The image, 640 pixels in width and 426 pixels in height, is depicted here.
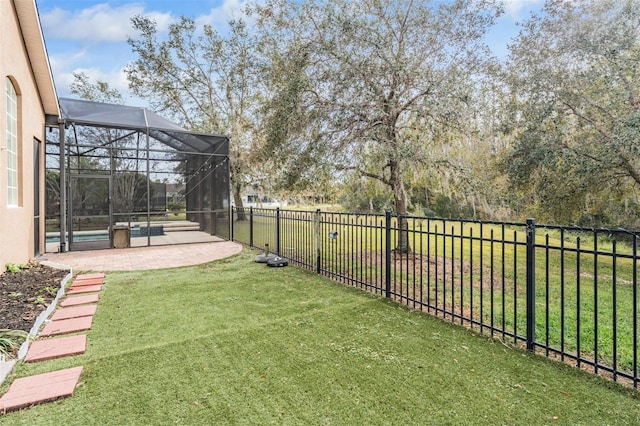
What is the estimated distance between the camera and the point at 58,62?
1634 cm

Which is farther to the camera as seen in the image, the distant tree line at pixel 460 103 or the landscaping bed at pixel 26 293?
the distant tree line at pixel 460 103

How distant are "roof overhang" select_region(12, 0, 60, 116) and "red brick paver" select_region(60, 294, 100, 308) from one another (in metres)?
5.05

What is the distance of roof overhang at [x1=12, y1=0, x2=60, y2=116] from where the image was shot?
5957 mm

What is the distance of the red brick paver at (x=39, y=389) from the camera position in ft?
7.71

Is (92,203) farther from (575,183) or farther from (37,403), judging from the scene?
(575,183)

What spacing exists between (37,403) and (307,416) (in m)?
1.88

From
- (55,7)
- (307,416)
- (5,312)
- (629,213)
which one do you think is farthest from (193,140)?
(629,213)

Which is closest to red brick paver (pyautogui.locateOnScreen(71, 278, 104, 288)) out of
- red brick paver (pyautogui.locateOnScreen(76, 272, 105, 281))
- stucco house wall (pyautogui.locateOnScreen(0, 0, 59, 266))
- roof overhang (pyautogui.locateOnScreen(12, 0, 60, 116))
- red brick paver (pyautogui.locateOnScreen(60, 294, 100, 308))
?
red brick paver (pyautogui.locateOnScreen(76, 272, 105, 281))

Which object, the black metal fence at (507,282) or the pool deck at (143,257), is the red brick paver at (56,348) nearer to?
the black metal fence at (507,282)

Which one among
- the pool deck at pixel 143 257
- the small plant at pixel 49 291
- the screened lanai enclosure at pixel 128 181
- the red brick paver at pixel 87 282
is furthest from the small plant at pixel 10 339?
the screened lanai enclosure at pixel 128 181

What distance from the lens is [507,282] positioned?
6.52m

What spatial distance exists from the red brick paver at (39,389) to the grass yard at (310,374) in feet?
0.27

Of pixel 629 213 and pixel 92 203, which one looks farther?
pixel 92 203

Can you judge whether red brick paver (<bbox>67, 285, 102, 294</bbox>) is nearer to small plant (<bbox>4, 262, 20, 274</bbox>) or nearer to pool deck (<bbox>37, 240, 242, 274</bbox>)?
small plant (<bbox>4, 262, 20, 274</bbox>)
